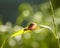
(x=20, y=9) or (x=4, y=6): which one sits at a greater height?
(x=20, y=9)

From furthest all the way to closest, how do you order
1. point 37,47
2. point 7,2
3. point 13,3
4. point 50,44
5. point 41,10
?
point 7,2, point 13,3, point 41,10, point 37,47, point 50,44

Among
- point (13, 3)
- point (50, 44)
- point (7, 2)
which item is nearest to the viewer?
point (50, 44)

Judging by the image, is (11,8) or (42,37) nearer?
(42,37)

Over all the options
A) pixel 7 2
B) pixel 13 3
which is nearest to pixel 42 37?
pixel 13 3

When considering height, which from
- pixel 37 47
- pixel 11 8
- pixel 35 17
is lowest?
pixel 11 8

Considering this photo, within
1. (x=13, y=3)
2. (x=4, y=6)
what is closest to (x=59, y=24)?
(x=13, y=3)

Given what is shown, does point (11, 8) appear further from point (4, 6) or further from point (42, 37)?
point (42, 37)

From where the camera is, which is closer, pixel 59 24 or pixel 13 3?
pixel 59 24

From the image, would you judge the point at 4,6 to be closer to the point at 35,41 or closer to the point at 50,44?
the point at 35,41

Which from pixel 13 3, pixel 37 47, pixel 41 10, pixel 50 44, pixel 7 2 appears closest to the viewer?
pixel 50 44
